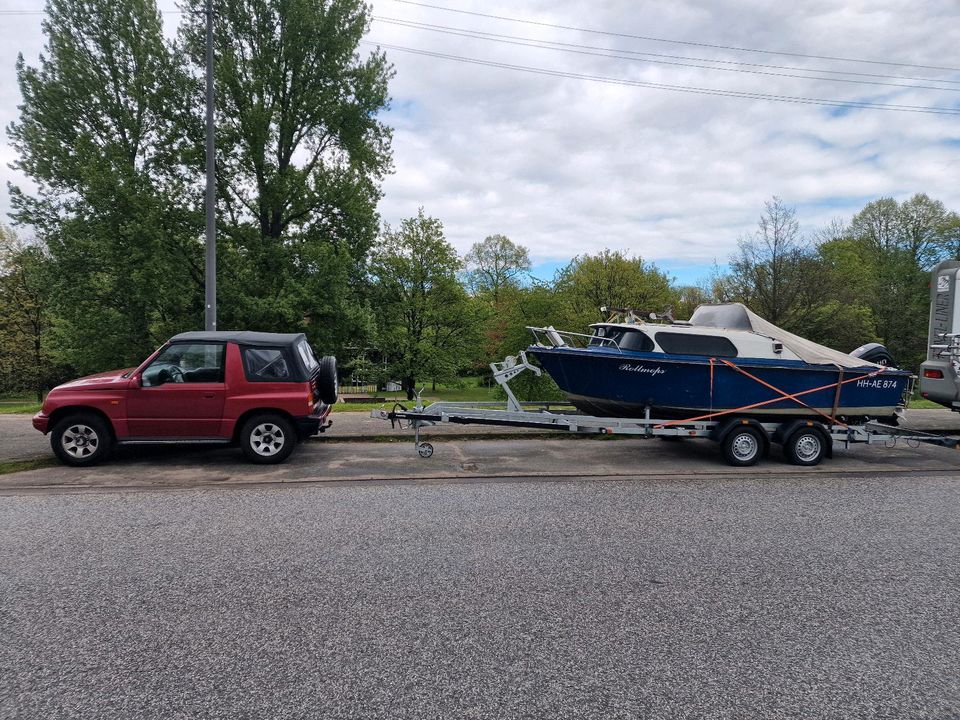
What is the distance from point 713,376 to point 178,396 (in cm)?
729

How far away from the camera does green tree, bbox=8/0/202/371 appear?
19.2 meters

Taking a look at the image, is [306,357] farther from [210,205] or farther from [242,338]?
[210,205]

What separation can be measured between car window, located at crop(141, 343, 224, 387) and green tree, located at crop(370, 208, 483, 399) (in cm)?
2283

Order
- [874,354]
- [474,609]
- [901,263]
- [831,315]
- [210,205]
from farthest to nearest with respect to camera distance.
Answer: [901,263] < [831,315] < [210,205] < [874,354] < [474,609]

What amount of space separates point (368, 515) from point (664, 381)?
4648mm

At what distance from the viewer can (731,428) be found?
27.2 ft

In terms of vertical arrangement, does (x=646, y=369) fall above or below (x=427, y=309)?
below

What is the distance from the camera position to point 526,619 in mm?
3504

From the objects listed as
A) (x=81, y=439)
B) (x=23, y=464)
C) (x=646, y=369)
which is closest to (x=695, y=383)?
(x=646, y=369)

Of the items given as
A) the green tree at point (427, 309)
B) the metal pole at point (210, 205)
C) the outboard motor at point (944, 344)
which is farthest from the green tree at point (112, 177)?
the outboard motor at point (944, 344)

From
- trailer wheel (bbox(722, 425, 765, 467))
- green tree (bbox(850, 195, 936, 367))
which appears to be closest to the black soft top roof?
trailer wheel (bbox(722, 425, 765, 467))

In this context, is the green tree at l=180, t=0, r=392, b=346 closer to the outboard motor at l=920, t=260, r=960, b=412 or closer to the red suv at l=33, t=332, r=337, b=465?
the red suv at l=33, t=332, r=337, b=465

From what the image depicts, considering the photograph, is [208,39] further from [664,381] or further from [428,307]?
[428,307]

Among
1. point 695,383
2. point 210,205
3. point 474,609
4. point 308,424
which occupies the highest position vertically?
point 210,205
